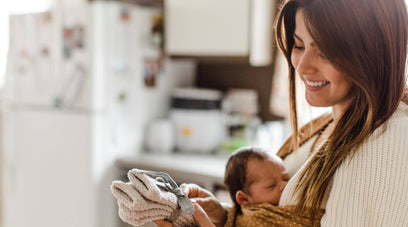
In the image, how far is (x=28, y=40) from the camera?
3.05 m

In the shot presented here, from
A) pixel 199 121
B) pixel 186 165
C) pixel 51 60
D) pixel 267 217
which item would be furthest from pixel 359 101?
Answer: pixel 51 60

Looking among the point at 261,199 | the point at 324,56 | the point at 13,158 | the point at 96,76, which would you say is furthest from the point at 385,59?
the point at 13,158

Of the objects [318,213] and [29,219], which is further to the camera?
[29,219]

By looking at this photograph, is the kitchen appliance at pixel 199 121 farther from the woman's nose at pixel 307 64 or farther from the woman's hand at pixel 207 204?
the woman's nose at pixel 307 64

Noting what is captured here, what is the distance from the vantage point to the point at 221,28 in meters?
2.78

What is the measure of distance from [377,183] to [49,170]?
2450mm

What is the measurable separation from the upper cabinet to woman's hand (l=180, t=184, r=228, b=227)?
1.57 metres

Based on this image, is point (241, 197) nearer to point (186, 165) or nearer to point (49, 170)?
point (186, 165)

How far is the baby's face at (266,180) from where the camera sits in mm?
1252

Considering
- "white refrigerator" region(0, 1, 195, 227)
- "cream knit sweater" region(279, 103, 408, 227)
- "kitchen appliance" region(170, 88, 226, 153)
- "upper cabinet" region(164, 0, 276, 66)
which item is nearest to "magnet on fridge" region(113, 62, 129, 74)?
"white refrigerator" region(0, 1, 195, 227)

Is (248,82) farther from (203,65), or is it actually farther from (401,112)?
(401,112)

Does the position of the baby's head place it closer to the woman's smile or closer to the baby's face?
the baby's face

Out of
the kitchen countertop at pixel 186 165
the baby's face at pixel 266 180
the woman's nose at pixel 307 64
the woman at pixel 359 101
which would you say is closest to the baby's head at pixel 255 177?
the baby's face at pixel 266 180

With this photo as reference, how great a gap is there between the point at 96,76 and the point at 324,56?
1.98 m
